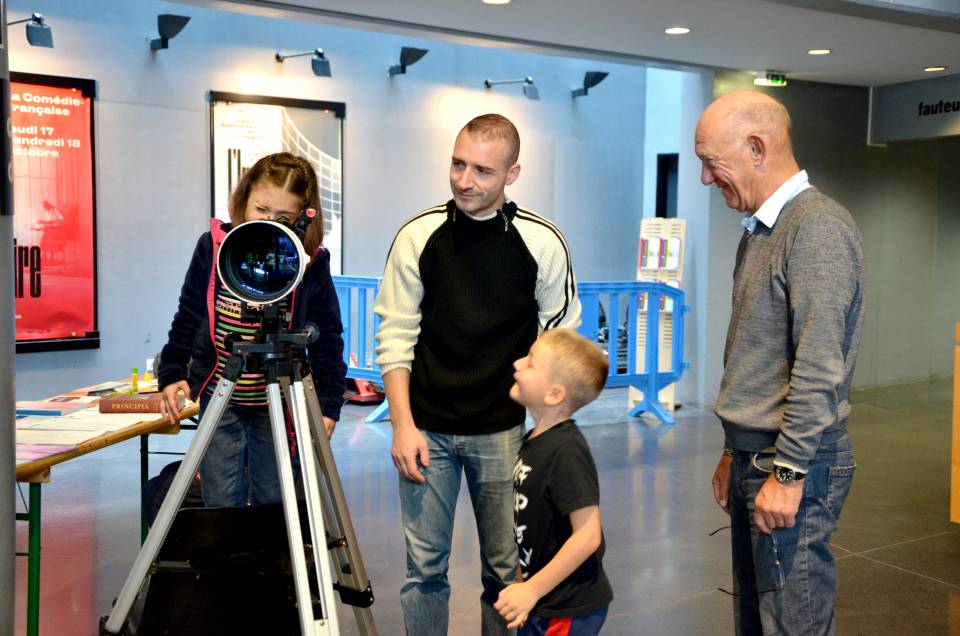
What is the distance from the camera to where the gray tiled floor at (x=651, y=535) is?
348 centimetres

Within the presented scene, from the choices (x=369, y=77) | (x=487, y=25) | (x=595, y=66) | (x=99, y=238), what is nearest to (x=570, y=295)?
(x=487, y=25)

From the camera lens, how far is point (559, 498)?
2.01 metres

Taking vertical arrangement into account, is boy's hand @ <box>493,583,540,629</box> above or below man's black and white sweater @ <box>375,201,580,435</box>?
below

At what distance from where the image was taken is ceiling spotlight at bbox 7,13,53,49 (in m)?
6.10

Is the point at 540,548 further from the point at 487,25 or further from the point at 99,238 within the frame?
the point at 99,238

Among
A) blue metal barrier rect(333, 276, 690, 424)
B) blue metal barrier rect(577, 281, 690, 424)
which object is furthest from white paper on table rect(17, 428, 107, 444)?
blue metal barrier rect(577, 281, 690, 424)

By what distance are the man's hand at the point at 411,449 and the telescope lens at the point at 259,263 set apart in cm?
47

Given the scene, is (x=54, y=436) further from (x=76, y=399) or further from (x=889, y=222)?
(x=889, y=222)

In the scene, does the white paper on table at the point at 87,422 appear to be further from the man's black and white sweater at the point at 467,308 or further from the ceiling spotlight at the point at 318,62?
the ceiling spotlight at the point at 318,62

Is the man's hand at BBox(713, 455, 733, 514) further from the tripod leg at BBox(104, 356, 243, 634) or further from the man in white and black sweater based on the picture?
the tripod leg at BBox(104, 356, 243, 634)

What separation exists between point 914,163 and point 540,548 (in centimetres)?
793

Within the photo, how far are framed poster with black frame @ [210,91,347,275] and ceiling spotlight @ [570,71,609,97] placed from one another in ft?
7.50

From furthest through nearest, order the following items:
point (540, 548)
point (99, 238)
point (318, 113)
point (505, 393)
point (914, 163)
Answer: point (914, 163) → point (318, 113) → point (99, 238) → point (505, 393) → point (540, 548)

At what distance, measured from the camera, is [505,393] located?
235 centimetres
